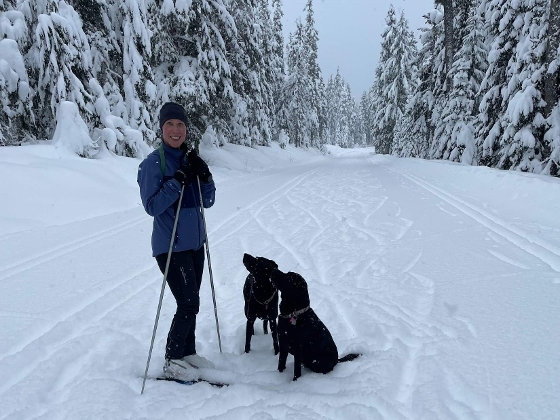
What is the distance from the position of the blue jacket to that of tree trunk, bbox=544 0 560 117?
13.4 metres

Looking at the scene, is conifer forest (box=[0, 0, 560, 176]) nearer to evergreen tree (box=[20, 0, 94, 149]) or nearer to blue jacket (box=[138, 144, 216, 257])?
evergreen tree (box=[20, 0, 94, 149])

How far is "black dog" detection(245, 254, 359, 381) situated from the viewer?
2992mm

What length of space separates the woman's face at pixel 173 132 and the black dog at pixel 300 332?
1.39 metres

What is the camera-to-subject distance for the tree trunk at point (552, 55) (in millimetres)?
11289

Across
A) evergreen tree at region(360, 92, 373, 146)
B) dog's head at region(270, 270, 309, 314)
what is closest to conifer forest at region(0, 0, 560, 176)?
dog's head at region(270, 270, 309, 314)

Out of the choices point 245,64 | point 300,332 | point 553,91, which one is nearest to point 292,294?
point 300,332

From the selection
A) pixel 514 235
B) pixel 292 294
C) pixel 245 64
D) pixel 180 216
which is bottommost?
pixel 514 235

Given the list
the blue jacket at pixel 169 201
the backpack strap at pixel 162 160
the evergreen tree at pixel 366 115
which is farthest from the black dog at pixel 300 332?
the evergreen tree at pixel 366 115

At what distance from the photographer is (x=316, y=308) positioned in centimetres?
431

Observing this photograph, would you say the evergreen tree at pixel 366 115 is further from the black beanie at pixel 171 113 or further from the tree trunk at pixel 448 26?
the black beanie at pixel 171 113

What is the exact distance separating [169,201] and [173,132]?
59 centimetres

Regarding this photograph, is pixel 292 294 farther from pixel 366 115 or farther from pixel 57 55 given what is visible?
pixel 366 115

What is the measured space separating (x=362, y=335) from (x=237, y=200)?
7942mm

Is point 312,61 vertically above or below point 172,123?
above
